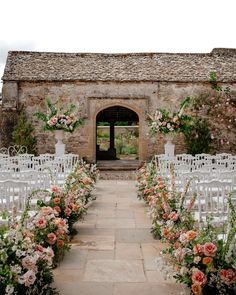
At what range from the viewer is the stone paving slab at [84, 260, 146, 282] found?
4.59 meters

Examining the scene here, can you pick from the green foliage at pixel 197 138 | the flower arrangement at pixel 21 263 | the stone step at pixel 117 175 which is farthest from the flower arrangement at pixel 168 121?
the flower arrangement at pixel 21 263

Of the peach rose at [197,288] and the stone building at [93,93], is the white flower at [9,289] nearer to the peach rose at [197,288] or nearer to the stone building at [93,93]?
the peach rose at [197,288]

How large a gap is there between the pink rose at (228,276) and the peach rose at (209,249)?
0.15 meters

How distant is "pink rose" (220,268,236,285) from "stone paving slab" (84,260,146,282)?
48.9 inches

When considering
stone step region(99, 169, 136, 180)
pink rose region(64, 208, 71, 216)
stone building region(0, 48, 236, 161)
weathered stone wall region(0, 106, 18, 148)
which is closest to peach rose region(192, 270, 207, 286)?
pink rose region(64, 208, 71, 216)

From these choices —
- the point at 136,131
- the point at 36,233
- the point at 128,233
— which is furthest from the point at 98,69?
the point at 36,233

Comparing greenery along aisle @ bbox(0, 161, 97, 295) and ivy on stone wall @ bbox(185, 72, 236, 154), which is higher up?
ivy on stone wall @ bbox(185, 72, 236, 154)

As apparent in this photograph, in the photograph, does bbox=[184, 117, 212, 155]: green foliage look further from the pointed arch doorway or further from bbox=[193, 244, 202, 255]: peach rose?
→ bbox=[193, 244, 202, 255]: peach rose

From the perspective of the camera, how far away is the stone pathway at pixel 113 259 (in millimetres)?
4348

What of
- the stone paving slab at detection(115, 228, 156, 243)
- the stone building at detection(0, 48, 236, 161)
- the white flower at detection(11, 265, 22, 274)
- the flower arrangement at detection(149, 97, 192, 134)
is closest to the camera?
the white flower at detection(11, 265, 22, 274)

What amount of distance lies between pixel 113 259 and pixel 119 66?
14.3 metres

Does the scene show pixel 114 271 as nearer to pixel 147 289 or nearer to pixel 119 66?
pixel 147 289

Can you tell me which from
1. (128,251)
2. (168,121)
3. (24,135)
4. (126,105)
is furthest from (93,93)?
(128,251)

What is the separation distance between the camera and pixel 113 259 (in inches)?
209
